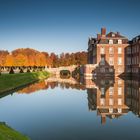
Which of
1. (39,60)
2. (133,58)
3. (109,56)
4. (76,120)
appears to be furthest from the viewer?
(39,60)

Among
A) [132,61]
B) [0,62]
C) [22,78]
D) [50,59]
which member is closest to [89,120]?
[22,78]

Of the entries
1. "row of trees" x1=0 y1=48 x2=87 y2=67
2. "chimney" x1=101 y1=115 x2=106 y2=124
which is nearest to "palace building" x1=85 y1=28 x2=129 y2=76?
"row of trees" x1=0 y1=48 x2=87 y2=67

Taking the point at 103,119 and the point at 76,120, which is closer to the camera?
the point at 76,120

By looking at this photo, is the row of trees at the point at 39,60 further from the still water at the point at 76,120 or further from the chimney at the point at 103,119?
the chimney at the point at 103,119

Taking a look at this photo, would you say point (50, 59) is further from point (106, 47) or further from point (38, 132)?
point (38, 132)

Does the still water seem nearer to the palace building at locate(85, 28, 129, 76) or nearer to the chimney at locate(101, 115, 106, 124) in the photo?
the chimney at locate(101, 115, 106, 124)

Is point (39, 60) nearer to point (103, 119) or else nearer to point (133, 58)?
point (133, 58)

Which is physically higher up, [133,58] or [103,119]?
[133,58]

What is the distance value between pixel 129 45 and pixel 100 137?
51.7m

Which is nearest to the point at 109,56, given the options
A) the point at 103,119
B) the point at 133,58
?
the point at 133,58

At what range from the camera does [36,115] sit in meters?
15.8

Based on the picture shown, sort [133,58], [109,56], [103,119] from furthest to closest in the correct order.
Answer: [109,56], [133,58], [103,119]

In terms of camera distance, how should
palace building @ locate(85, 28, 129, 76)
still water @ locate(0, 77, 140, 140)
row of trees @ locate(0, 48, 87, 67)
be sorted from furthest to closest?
row of trees @ locate(0, 48, 87, 67) → palace building @ locate(85, 28, 129, 76) → still water @ locate(0, 77, 140, 140)

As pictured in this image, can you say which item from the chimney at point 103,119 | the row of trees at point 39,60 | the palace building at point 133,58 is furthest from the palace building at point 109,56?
the chimney at point 103,119
